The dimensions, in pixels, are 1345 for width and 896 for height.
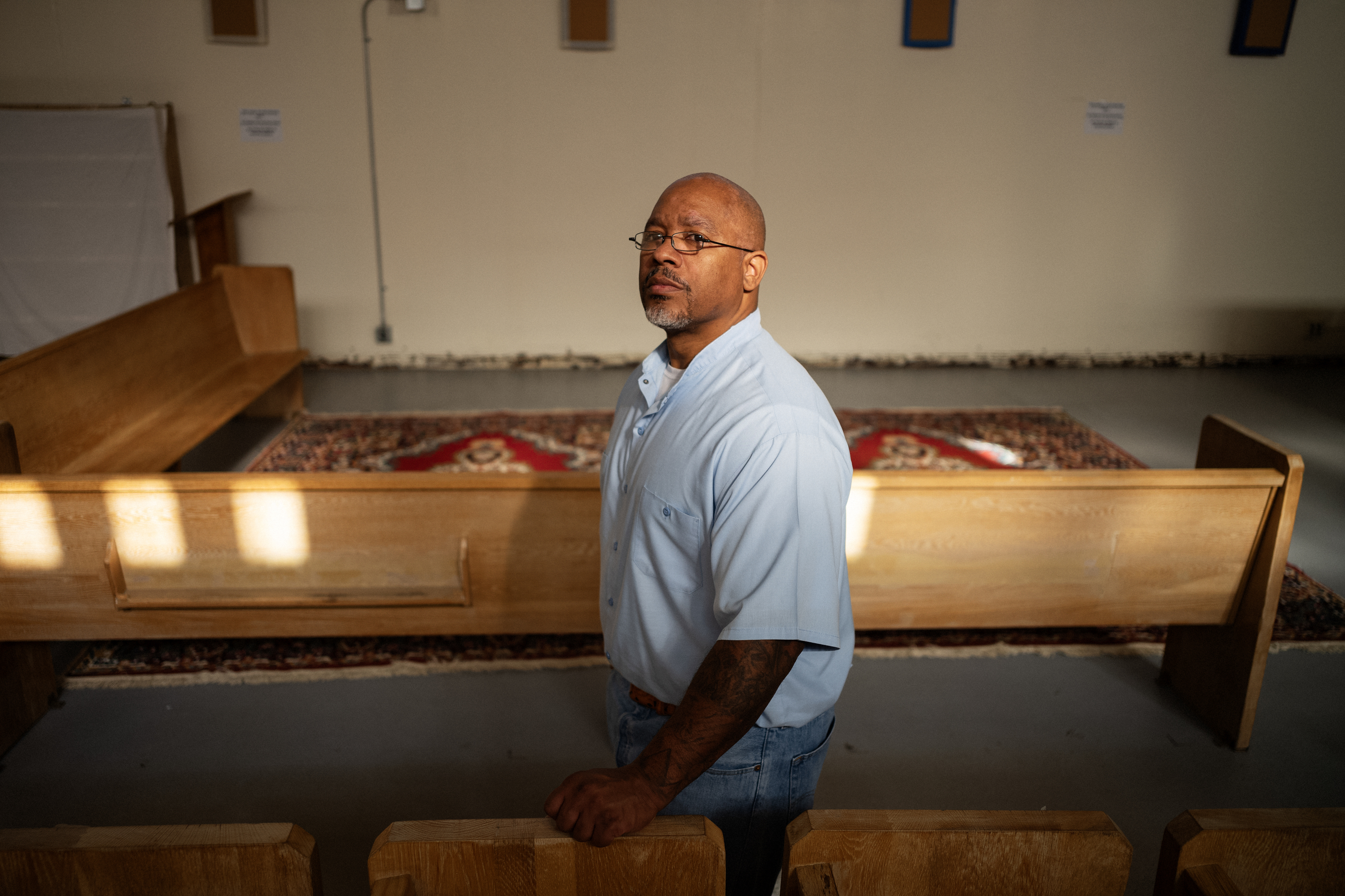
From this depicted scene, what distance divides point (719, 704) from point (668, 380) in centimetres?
50

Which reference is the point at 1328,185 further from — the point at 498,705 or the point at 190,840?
the point at 190,840

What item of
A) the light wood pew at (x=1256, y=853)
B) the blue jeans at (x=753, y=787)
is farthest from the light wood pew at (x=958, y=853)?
the blue jeans at (x=753, y=787)

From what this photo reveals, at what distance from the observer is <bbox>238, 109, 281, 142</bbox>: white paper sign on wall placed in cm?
594

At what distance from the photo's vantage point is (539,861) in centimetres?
92

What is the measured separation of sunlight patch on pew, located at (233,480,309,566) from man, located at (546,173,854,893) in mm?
1185

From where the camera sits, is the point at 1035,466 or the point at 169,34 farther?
the point at 169,34

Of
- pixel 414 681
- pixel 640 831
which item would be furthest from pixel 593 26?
pixel 640 831

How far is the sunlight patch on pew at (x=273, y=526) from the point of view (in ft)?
7.36

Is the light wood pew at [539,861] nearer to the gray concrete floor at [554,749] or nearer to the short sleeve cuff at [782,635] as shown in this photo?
the short sleeve cuff at [782,635]

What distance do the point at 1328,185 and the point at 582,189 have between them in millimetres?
5483

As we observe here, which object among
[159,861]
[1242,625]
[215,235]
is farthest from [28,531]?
[215,235]

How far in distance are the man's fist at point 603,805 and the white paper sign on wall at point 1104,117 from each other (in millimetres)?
6609

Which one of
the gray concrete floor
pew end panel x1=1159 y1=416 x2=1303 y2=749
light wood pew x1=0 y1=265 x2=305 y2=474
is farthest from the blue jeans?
light wood pew x1=0 y1=265 x2=305 y2=474

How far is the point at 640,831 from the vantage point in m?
0.93
